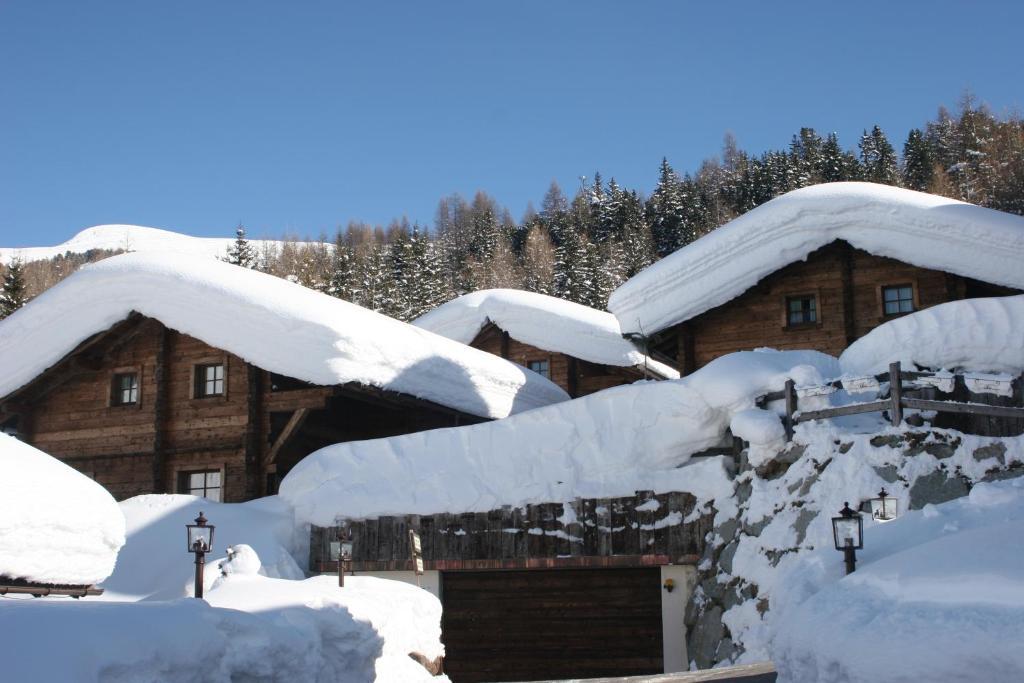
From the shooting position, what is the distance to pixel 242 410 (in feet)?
61.2

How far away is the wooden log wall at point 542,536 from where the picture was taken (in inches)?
543

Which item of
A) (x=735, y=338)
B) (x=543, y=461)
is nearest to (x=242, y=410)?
(x=543, y=461)

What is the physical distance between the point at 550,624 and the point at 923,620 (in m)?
10.1

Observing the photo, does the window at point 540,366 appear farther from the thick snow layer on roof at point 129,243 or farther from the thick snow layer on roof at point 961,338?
the thick snow layer on roof at point 129,243

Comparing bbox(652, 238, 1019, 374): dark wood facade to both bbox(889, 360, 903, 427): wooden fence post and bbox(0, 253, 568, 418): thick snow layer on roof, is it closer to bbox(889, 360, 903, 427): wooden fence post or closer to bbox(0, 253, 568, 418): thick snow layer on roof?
bbox(0, 253, 568, 418): thick snow layer on roof

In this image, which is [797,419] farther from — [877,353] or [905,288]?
[905,288]

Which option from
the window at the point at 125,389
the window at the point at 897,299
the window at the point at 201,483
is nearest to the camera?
the window at the point at 897,299

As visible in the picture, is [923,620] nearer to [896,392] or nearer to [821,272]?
[896,392]

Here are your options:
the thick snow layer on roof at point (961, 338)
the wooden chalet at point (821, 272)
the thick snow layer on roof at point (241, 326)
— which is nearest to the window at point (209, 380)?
the thick snow layer on roof at point (241, 326)

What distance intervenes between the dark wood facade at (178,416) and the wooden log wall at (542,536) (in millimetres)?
2856

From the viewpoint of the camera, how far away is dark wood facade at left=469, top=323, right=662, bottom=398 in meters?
26.8

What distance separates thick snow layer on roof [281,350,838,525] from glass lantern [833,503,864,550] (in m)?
4.89

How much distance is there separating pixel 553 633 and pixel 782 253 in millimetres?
7267

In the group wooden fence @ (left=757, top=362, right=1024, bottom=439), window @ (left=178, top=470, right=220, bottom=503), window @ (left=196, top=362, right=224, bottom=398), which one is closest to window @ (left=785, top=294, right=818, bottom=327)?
wooden fence @ (left=757, top=362, right=1024, bottom=439)
